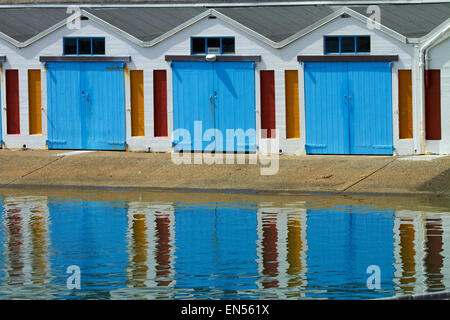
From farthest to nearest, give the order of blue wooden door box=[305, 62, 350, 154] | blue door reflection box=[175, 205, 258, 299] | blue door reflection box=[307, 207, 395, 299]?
blue wooden door box=[305, 62, 350, 154] → blue door reflection box=[175, 205, 258, 299] → blue door reflection box=[307, 207, 395, 299]

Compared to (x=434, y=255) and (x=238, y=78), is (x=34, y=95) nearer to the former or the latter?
(x=238, y=78)

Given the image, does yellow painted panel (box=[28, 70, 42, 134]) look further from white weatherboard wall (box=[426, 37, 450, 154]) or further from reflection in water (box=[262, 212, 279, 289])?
reflection in water (box=[262, 212, 279, 289])

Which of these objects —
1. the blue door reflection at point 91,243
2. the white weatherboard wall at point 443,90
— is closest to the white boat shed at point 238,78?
the white weatherboard wall at point 443,90

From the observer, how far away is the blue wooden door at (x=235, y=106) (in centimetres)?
2716

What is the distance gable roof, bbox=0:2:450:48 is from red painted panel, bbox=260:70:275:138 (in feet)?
2.62

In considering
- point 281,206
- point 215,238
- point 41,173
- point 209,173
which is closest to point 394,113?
point 209,173

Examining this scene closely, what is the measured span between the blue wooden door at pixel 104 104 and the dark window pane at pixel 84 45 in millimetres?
367

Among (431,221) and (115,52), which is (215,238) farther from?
(115,52)

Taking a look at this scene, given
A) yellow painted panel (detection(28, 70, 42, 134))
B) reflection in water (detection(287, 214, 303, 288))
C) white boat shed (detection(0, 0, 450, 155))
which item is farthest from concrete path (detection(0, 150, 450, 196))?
reflection in water (detection(287, 214, 303, 288))

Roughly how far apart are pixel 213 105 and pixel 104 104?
2912 mm

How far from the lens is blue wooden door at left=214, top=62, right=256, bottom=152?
2716 cm

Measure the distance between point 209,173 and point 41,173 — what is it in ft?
13.1

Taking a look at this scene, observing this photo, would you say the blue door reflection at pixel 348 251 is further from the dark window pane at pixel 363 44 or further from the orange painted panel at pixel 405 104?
the dark window pane at pixel 363 44

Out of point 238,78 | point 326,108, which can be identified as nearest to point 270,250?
point 326,108
